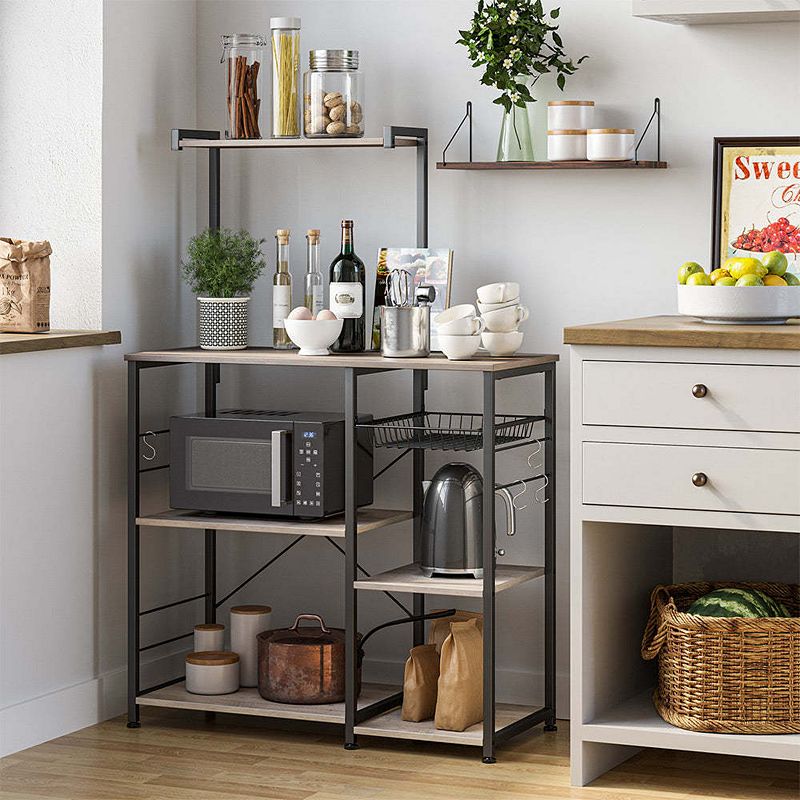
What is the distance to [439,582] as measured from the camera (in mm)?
3334

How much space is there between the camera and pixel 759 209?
3420mm

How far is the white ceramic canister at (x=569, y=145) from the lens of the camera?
3461mm

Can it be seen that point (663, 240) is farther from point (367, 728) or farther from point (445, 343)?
point (367, 728)

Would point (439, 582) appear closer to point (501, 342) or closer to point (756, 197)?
point (501, 342)

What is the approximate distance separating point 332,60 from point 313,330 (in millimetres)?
646

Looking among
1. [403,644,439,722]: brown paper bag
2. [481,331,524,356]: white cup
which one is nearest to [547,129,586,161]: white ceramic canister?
[481,331,524,356]: white cup

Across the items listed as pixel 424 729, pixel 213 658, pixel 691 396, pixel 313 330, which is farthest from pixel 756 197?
pixel 213 658

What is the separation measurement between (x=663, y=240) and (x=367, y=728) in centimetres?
129

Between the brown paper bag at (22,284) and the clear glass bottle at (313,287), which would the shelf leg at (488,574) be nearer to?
the clear glass bottle at (313,287)

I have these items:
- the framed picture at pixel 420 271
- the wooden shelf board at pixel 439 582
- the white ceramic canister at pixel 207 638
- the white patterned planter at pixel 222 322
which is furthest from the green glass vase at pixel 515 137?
the white ceramic canister at pixel 207 638

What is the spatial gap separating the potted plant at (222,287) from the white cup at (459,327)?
0.58m

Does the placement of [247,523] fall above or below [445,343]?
below

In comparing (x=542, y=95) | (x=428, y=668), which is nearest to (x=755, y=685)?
(x=428, y=668)

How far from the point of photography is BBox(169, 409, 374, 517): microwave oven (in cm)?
341
